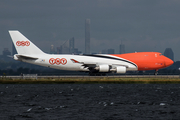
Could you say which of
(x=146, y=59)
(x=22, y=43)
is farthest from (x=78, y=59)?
(x=146, y=59)

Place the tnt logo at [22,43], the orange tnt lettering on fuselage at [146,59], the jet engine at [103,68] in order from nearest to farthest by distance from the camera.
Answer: the jet engine at [103,68] → the orange tnt lettering on fuselage at [146,59] → the tnt logo at [22,43]

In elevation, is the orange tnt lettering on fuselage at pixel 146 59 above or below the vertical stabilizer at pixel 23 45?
below

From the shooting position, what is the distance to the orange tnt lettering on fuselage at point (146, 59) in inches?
3701

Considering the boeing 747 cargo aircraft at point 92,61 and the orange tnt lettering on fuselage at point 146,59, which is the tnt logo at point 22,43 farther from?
the orange tnt lettering on fuselage at point 146,59

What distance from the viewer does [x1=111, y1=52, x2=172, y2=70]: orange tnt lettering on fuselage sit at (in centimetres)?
9400

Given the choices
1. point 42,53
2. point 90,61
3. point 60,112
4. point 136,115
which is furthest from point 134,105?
point 42,53

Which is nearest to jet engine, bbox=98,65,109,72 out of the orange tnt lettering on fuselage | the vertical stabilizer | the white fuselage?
the white fuselage

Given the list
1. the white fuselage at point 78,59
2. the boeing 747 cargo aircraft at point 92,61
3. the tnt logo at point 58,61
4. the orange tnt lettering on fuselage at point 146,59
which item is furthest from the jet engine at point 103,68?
the tnt logo at point 58,61

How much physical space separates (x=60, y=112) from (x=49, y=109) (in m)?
2.61

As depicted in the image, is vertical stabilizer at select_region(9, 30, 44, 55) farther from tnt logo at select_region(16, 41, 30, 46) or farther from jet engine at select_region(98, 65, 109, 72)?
jet engine at select_region(98, 65, 109, 72)

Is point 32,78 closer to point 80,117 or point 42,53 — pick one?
point 42,53

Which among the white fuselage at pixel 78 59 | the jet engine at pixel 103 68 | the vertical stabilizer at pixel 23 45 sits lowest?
the jet engine at pixel 103 68

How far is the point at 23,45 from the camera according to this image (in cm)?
9638

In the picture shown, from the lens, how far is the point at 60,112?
36750 mm
